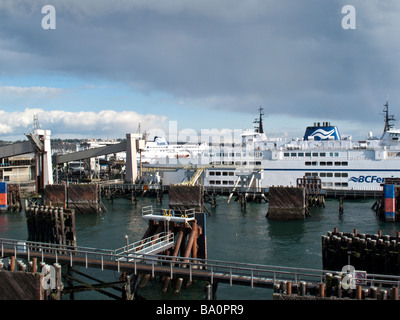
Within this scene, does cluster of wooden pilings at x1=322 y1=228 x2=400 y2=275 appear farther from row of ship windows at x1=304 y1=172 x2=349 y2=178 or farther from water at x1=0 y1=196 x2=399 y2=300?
row of ship windows at x1=304 y1=172 x2=349 y2=178

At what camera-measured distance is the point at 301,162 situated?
5666cm

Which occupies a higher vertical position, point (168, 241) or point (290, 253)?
point (168, 241)

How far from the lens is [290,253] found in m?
28.1

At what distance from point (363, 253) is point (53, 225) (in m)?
21.1

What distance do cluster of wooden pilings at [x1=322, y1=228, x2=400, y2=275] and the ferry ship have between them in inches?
1367

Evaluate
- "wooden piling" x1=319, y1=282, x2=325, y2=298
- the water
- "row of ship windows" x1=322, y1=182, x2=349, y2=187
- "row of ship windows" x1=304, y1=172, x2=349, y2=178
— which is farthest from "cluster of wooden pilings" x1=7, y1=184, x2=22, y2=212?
"wooden piling" x1=319, y1=282, x2=325, y2=298

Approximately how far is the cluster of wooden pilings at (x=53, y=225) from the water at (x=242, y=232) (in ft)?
6.75

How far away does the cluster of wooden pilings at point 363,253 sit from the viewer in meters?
19.5

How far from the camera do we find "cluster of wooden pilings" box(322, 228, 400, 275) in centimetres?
1948

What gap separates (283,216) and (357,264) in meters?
21.3

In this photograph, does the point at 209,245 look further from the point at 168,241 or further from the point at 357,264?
the point at 357,264

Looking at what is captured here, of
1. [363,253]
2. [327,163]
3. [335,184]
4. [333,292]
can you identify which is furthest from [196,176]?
[333,292]

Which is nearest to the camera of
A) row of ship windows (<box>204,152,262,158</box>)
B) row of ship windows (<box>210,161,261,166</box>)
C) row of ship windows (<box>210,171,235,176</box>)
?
row of ship windows (<box>210,161,261,166</box>)
